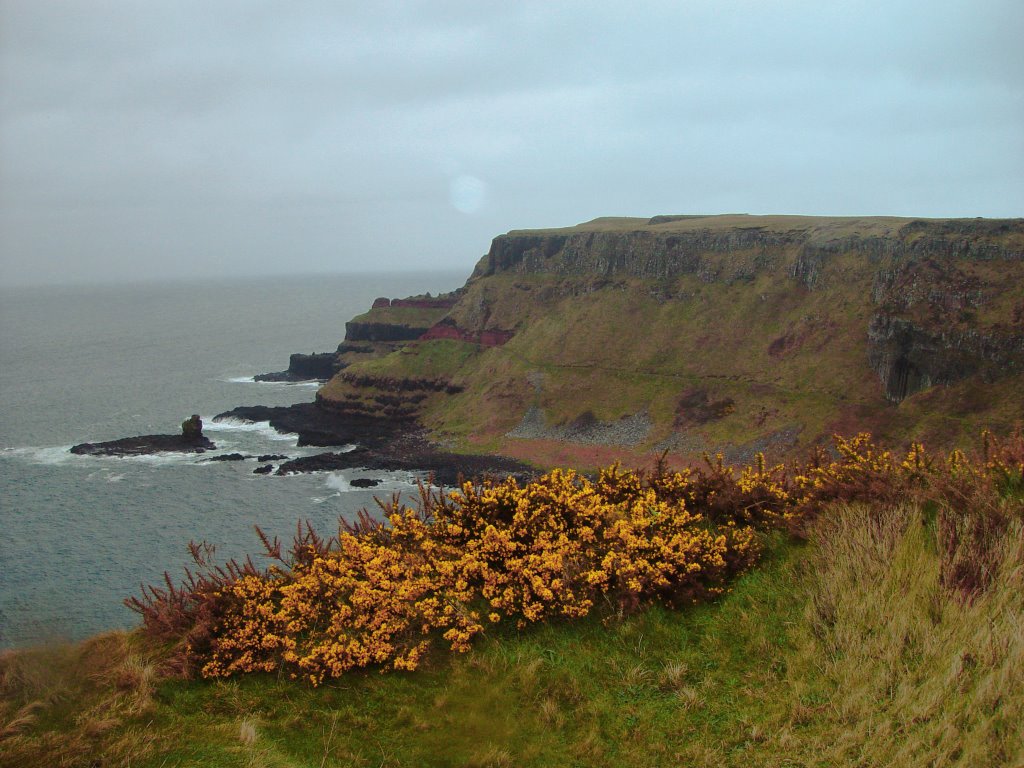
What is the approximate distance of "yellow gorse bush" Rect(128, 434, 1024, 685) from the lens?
39.4 ft

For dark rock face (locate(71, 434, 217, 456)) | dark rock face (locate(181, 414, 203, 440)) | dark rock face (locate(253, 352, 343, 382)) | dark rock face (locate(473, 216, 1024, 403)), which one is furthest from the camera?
dark rock face (locate(253, 352, 343, 382))

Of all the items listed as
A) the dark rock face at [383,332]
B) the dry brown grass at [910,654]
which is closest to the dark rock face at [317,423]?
the dark rock face at [383,332]

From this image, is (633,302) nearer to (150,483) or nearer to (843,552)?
(150,483)

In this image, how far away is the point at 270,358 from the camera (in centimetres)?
15938

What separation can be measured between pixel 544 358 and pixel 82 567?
64.4 meters

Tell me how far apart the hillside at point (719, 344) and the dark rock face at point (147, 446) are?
21966 millimetres

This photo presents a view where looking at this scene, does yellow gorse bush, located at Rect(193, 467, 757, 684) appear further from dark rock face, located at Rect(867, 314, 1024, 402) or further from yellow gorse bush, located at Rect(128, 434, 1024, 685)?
dark rock face, located at Rect(867, 314, 1024, 402)

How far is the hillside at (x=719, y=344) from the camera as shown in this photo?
228 feet

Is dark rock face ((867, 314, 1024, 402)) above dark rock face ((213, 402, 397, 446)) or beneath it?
above

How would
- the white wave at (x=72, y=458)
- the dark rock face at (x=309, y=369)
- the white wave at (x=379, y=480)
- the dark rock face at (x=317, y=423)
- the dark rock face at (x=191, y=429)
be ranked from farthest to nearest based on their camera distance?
the dark rock face at (x=309, y=369) → the dark rock face at (x=317, y=423) → the dark rock face at (x=191, y=429) → the white wave at (x=72, y=458) → the white wave at (x=379, y=480)

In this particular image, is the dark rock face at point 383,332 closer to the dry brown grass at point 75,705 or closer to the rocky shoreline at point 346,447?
the rocky shoreline at point 346,447

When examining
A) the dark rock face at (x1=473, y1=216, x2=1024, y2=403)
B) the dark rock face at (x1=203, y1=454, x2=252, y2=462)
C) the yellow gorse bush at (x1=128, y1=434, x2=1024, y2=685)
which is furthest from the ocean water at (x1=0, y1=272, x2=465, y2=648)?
the dark rock face at (x1=473, y1=216, x2=1024, y2=403)

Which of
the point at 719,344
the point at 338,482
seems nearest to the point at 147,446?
the point at 338,482

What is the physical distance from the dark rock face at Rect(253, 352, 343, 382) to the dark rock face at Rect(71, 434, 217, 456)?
158 feet
